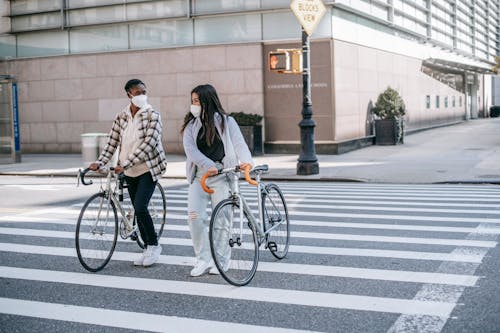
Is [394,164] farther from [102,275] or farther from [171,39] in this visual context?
[102,275]

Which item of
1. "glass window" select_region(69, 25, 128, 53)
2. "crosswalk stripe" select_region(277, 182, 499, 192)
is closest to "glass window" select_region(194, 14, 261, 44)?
"glass window" select_region(69, 25, 128, 53)

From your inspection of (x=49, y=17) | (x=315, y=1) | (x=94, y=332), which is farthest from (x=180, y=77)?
(x=94, y=332)

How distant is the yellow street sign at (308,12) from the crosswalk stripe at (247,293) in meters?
11.3

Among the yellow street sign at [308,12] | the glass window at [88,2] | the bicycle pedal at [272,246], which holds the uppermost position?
the glass window at [88,2]

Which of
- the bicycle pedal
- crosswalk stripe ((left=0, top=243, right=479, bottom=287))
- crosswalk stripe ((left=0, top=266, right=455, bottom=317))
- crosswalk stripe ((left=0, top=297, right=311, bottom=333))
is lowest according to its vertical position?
crosswalk stripe ((left=0, top=297, right=311, bottom=333))

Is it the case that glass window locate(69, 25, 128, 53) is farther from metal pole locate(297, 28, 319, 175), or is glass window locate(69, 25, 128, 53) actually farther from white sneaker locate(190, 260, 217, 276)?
white sneaker locate(190, 260, 217, 276)

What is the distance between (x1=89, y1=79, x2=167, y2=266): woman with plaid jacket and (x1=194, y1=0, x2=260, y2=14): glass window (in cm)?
1783

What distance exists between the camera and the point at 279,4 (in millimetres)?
24219

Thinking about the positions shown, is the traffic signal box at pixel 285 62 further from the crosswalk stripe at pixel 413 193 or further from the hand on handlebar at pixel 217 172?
the hand on handlebar at pixel 217 172

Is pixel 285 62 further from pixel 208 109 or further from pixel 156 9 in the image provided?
pixel 156 9

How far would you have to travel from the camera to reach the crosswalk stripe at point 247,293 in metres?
5.70

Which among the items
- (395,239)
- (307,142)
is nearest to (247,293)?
(395,239)

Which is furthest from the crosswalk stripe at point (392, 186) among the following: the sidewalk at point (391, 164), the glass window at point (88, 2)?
the glass window at point (88, 2)

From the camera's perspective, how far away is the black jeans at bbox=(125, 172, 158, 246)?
24.5 feet
